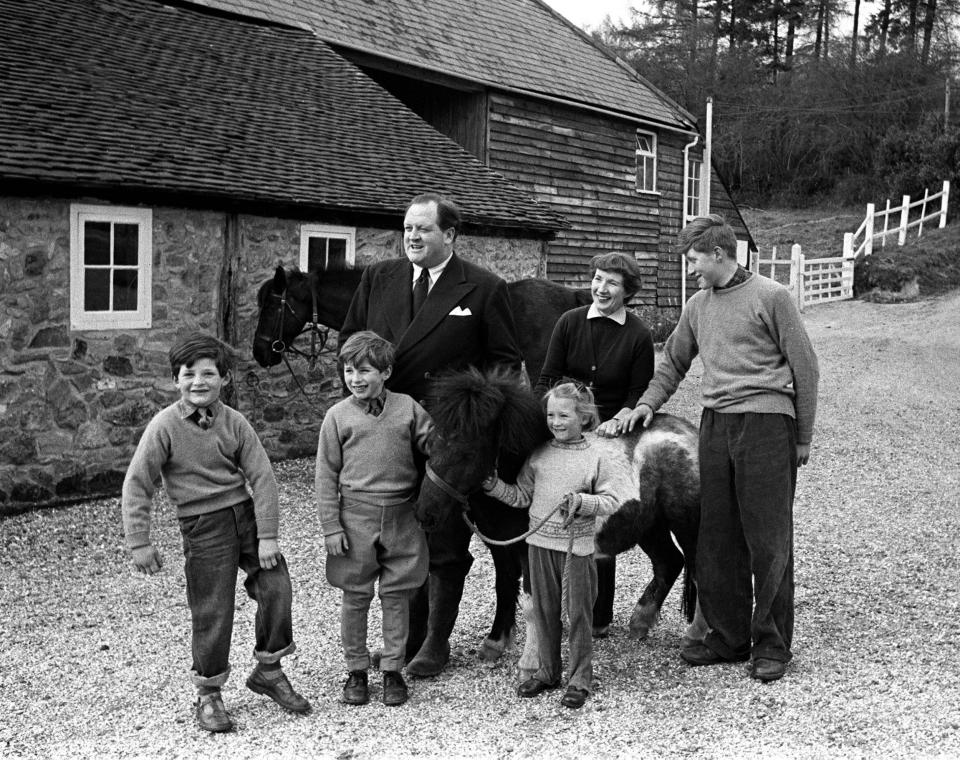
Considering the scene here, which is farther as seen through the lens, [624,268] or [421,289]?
[624,268]

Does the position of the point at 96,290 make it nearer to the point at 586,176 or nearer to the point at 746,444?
the point at 746,444

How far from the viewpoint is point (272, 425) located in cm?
1011

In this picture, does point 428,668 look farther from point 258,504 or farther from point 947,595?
point 947,595

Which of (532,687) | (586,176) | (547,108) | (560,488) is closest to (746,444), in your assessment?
(560,488)

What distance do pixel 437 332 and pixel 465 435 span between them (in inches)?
28.6

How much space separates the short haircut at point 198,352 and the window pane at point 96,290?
16.8ft

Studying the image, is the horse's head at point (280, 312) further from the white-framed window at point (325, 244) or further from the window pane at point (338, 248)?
the window pane at point (338, 248)

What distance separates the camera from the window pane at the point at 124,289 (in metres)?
8.77

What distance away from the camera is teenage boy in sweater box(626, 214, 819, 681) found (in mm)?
4430

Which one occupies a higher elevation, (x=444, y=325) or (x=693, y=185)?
(x=693, y=185)

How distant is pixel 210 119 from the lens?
34.8 feet

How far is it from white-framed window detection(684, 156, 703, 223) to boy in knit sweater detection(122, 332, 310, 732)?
18367mm

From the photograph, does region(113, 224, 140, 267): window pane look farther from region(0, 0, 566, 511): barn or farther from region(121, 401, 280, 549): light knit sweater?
region(121, 401, 280, 549): light knit sweater

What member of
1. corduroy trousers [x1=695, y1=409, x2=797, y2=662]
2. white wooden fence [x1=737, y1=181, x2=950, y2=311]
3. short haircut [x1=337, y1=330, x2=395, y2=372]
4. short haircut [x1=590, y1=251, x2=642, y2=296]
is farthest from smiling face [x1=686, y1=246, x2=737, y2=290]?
white wooden fence [x1=737, y1=181, x2=950, y2=311]
